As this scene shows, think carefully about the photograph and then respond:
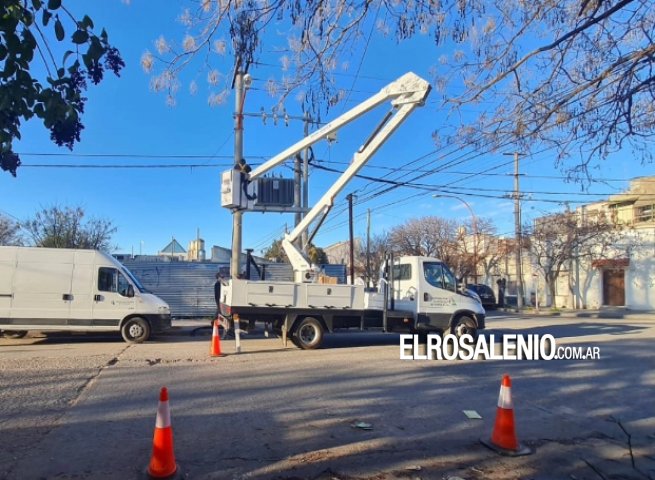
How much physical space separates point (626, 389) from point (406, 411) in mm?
4301

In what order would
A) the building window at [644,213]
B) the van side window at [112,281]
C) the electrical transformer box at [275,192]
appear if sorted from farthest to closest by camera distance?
the building window at [644,213] → the electrical transformer box at [275,192] → the van side window at [112,281]

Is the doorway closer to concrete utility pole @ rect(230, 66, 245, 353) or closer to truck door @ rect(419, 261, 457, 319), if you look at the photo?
truck door @ rect(419, 261, 457, 319)

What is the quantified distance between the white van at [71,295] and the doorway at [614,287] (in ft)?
101

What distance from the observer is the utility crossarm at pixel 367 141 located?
13570 millimetres

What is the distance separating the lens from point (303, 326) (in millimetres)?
13781

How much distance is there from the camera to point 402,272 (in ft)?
50.1

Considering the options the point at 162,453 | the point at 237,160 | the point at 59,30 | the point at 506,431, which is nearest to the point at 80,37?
the point at 59,30

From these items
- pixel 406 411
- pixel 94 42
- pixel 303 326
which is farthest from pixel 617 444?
pixel 303 326

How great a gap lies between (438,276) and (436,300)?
663mm

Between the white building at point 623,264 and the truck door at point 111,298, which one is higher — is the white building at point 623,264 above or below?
above

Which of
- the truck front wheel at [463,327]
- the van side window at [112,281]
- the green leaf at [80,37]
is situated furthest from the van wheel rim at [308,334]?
the green leaf at [80,37]

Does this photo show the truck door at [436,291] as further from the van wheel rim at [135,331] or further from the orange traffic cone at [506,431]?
the orange traffic cone at [506,431]

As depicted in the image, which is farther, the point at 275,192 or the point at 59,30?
the point at 275,192

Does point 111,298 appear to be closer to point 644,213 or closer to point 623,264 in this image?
point 623,264
